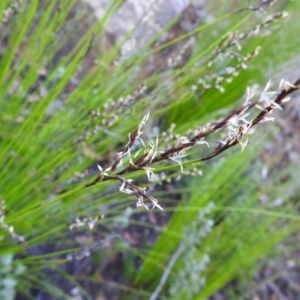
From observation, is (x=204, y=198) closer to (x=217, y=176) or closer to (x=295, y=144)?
(x=217, y=176)

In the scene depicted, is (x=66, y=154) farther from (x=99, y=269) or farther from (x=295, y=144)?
(x=295, y=144)

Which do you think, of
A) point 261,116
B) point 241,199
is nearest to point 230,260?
point 241,199

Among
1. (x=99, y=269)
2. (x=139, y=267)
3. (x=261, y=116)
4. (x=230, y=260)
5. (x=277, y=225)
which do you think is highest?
Answer: (x=261, y=116)

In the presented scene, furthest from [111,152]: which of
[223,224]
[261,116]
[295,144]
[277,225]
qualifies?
[295,144]

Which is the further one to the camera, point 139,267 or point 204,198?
point 139,267

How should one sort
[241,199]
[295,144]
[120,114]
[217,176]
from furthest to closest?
[295,144], [241,199], [217,176], [120,114]

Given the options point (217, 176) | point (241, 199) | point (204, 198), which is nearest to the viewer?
point (204, 198)

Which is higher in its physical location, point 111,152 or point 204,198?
point 111,152
